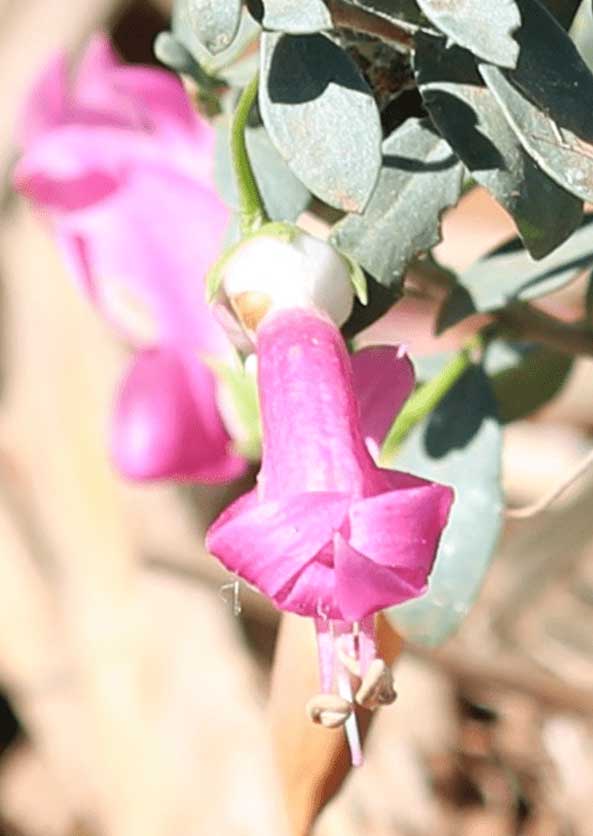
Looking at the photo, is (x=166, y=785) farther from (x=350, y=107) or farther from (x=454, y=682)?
(x=350, y=107)

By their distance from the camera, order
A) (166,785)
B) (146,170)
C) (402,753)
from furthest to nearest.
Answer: (166,785), (402,753), (146,170)

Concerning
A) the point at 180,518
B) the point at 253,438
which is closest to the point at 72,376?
the point at 180,518

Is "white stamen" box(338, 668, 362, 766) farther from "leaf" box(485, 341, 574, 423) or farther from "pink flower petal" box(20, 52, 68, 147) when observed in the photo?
"pink flower petal" box(20, 52, 68, 147)

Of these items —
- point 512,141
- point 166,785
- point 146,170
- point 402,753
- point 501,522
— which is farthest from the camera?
point 166,785

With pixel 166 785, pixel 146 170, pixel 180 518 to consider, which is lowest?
pixel 166 785

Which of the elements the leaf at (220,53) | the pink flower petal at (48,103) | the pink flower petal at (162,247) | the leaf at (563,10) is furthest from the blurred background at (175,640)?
the leaf at (563,10)
